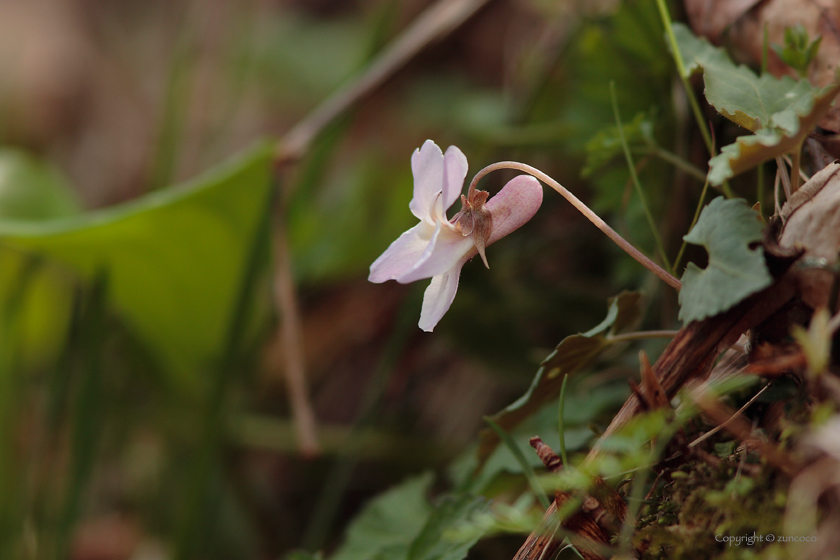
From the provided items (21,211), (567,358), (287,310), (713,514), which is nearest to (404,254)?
(567,358)

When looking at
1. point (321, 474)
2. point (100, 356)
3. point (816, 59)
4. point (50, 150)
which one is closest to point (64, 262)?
point (100, 356)

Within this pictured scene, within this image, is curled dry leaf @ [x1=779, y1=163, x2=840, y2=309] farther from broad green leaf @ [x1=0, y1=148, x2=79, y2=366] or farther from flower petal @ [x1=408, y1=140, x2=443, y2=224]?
broad green leaf @ [x1=0, y1=148, x2=79, y2=366]

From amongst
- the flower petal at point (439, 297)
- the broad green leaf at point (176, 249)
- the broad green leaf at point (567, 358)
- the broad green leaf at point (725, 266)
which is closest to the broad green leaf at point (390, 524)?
the broad green leaf at point (567, 358)

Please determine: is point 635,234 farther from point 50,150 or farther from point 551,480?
point 50,150

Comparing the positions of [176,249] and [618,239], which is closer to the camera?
[618,239]

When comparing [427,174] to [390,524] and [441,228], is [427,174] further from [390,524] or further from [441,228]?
[390,524]
